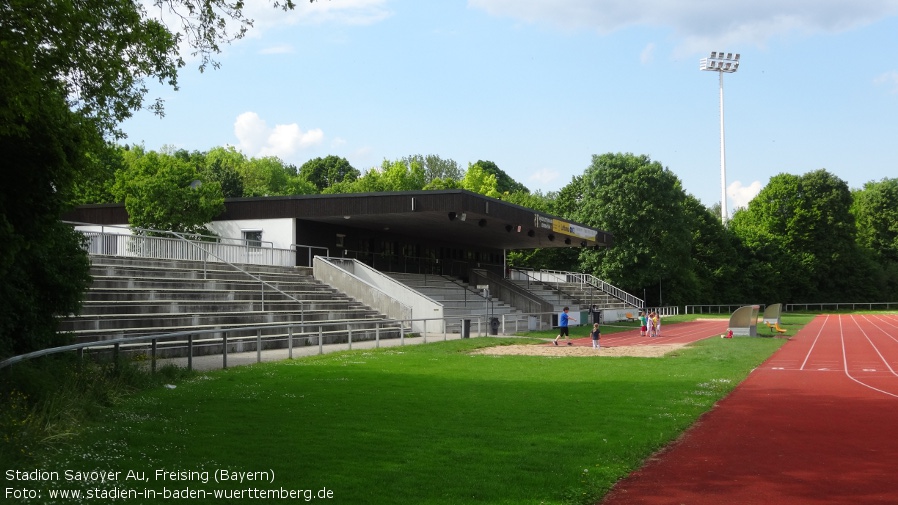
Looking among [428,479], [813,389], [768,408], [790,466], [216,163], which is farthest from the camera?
[216,163]

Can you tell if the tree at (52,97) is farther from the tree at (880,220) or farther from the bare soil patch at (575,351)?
the tree at (880,220)

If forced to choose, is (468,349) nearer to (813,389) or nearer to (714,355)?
(714,355)

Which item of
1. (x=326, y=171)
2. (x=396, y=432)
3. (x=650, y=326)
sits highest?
→ (x=326, y=171)

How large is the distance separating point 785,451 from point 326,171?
10372 centimetres

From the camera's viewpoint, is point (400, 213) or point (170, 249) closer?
point (170, 249)

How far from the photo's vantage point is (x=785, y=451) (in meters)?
10.2

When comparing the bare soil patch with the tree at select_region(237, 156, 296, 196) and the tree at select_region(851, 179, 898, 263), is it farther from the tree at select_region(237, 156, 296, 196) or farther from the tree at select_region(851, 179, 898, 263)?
the tree at select_region(851, 179, 898, 263)

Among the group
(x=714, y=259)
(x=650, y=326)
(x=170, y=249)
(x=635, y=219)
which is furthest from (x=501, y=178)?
(x=170, y=249)

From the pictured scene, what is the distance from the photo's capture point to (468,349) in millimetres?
26250

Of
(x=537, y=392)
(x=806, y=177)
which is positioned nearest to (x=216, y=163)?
(x=806, y=177)

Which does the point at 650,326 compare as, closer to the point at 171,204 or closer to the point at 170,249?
the point at 170,249

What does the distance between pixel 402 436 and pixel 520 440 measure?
1419mm

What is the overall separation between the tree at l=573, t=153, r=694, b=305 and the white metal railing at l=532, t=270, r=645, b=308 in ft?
10.0

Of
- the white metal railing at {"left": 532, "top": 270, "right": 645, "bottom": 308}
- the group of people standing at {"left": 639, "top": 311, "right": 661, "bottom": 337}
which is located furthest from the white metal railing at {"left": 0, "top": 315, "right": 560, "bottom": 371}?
the white metal railing at {"left": 532, "top": 270, "right": 645, "bottom": 308}
